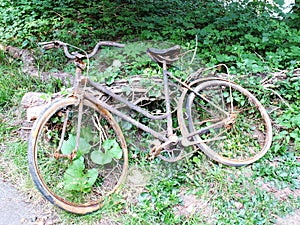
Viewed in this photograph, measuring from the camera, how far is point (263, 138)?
342 cm

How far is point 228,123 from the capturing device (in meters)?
3.24

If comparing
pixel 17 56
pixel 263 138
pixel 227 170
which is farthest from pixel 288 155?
pixel 17 56

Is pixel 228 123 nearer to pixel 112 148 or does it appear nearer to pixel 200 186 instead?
pixel 200 186

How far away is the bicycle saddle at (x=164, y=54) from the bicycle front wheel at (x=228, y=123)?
45cm

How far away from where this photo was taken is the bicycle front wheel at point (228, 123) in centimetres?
318

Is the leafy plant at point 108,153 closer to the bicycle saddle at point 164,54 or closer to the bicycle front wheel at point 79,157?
the bicycle front wheel at point 79,157

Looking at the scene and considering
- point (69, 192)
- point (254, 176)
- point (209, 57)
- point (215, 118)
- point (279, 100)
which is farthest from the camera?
point (209, 57)

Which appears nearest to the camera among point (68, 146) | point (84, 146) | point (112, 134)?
point (68, 146)

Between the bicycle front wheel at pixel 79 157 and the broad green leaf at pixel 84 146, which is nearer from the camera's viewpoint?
the bicycle front wheel at pixel 79 157

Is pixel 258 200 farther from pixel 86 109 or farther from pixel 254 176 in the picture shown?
pixel 86 109

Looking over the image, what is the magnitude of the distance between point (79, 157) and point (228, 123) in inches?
58.2

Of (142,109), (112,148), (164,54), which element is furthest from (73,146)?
(164,54)

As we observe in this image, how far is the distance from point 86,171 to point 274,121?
2.01 metres

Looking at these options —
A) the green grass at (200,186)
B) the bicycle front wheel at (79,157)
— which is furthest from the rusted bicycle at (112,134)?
the green grass at (200,186)
